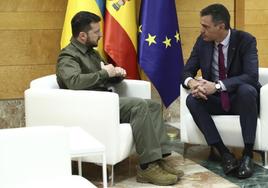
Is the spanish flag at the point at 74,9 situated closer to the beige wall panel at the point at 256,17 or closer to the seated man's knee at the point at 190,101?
the seated man's knee at the point at 190,101

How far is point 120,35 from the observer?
425 cm

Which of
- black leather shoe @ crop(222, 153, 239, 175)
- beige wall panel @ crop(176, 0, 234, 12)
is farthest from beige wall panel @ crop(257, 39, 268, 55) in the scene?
black leather shoe @ crop(222, 153, 239, 175)

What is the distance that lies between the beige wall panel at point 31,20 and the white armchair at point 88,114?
1.40m

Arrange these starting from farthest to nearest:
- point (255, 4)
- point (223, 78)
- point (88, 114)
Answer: point (255, 4), point (223, 78), point (88, 114)

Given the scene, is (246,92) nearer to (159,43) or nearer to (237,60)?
(237,60)

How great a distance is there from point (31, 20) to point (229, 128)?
2.08 m

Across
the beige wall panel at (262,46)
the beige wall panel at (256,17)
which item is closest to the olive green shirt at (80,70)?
the beige wall panel at (256,17)

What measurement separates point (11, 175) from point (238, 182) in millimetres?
1732

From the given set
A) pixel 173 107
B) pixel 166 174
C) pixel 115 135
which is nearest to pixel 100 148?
pixel 115 135

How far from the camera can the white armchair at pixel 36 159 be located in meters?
1.88

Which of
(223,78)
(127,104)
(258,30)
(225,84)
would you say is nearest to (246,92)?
(225,84)

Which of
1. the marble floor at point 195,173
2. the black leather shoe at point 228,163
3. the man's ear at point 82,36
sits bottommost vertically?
the marble floor at point 195,173

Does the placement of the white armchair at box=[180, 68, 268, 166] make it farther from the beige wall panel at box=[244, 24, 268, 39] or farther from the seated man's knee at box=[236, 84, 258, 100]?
the beige wall panel at box=[244, 24, 268, 39]

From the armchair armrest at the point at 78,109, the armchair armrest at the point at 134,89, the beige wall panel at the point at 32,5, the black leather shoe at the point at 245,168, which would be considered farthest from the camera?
the beige wall panel at the point at 32,5
